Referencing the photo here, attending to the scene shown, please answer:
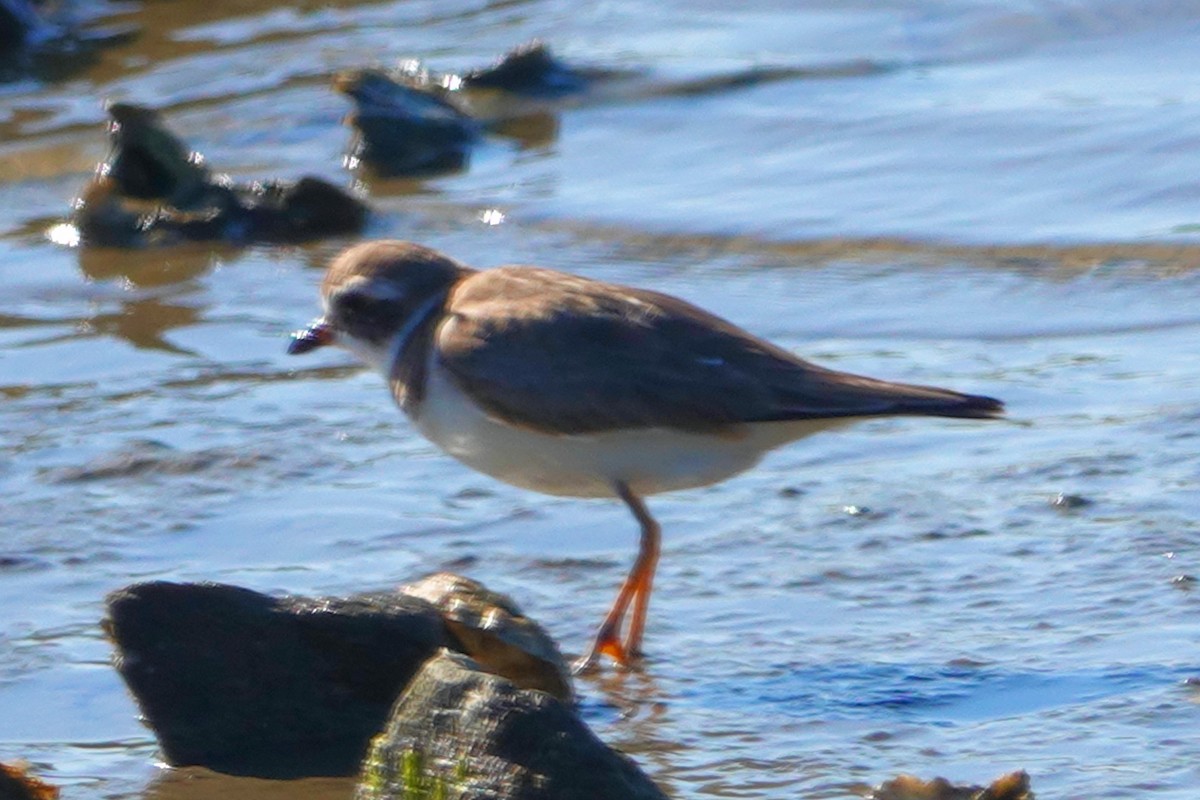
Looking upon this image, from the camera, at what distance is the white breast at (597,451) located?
507 cm

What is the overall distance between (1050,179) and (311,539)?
4.38 m

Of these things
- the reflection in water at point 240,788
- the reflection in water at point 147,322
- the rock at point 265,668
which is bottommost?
the reflection in water at point 147,322

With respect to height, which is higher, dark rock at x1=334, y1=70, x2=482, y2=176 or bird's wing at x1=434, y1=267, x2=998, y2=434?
bird's wing at x1=434, y1=267, x2=998, y2=434

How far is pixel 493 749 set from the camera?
11.5 feet

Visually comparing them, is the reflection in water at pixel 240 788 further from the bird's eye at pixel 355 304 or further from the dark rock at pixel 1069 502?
the dark rock at pixel 1069 502

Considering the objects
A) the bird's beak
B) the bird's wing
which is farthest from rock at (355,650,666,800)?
the bird's beak

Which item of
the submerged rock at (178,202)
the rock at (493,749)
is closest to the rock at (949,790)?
the rock at (493,749)

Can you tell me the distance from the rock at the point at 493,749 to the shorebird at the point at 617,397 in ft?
3.94

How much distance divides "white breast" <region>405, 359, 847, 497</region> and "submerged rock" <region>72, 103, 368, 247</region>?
12.5ft

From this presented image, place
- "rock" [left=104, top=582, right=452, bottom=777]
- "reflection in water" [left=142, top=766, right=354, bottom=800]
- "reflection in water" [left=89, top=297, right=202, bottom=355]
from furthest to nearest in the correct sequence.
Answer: "reflection in water" [left=89, top=297, right=202, bottom=355] → "rock" [left=104, top=582, right=452, bottom=777] → "reflection in water" [left=142, top=766, right=354, bottom=800]

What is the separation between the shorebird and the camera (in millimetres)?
4957

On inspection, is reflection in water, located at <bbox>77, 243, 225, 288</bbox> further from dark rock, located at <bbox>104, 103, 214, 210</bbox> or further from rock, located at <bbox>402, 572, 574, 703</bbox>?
rock, located at <bbox>402, 572, 574, 703</bbox>

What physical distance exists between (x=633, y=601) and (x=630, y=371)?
0.56 m

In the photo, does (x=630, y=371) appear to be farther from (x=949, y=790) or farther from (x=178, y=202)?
(x=178, y=202)
